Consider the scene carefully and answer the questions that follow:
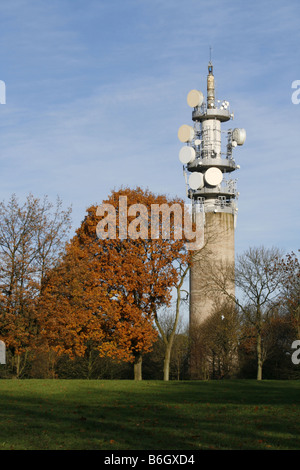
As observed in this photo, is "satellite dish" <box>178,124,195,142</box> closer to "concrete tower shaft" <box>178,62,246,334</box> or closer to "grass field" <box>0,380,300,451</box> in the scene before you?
"concrete tower shaft" <box>178,62,246,334</box>

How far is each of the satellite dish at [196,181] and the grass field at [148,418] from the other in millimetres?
46445

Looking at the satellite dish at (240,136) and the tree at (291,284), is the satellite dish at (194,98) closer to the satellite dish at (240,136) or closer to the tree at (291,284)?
the satellite dish at (240,136)

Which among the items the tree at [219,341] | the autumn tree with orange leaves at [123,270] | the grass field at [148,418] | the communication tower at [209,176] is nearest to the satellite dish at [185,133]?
the communication tower at [209,176]

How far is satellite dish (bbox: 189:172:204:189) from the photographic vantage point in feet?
235

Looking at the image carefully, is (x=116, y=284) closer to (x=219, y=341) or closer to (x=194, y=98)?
(x=219, y=341)

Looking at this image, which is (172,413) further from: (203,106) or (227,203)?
(203,106)

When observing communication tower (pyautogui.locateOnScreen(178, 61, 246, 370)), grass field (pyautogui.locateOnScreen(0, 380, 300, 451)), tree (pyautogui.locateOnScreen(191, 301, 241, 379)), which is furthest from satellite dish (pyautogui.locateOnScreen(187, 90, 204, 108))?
grass field (pyautogui.locateOnScreen(0, 380, 300, 451))

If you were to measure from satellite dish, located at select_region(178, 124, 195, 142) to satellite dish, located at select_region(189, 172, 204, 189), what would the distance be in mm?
4328

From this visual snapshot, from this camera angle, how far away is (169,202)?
150ft

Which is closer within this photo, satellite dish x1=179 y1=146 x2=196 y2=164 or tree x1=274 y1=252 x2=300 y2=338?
tree x1=274 y1=252 x2=300 y2=338

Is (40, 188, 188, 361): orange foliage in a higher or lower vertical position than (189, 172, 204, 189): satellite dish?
lower

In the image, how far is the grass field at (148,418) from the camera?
43.3ft

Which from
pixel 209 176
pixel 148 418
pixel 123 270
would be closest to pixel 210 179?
pixel 209 176

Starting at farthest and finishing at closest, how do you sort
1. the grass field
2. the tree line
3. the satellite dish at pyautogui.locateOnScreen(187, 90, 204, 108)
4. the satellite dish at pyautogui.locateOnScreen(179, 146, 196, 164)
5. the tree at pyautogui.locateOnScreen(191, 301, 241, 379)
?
the satellite dish at pyautogui.locateOnScreen(187, 90, 204, 108) < the satellite dish at pyautogui.locateOnScreen(179, 146, 196, 164) < the tree at pyautogui.locateOnScreen(191, 301, 241, 379) < the tree line < the grass field
